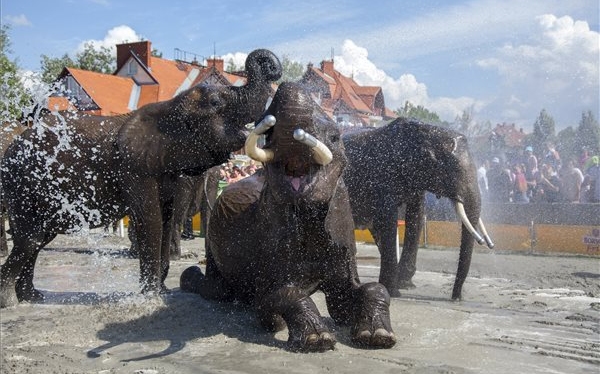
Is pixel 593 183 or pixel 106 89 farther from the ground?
pixel 106 89

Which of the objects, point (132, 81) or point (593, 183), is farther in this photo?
point (132, 81)

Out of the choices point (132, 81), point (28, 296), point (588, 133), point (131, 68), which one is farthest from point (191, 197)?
point (131, 68)

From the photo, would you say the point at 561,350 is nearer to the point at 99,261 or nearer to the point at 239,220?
the point at 239,220

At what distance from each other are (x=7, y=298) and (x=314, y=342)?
3707mm

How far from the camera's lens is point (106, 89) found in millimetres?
41750

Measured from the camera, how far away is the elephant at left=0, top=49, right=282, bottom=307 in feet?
22.5

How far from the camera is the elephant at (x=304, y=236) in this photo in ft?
14.4

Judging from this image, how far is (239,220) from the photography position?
20.4 ft

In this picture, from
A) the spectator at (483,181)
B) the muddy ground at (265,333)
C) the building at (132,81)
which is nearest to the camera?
the muddy ground at (265,333)

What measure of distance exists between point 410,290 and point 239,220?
3148mm

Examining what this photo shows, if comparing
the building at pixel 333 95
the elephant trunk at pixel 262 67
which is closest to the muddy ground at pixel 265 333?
the building at pixel 333 95

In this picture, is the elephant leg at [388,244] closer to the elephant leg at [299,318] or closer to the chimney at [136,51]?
the elephant leg at [299,318]

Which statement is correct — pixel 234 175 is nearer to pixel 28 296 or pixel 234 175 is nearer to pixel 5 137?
pixel 5 137

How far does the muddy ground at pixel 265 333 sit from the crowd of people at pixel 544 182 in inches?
255
